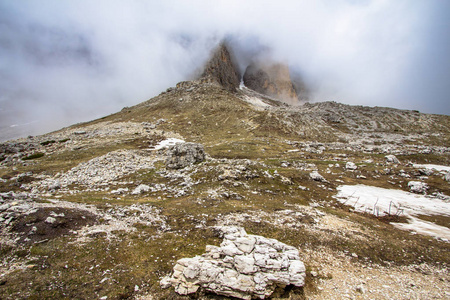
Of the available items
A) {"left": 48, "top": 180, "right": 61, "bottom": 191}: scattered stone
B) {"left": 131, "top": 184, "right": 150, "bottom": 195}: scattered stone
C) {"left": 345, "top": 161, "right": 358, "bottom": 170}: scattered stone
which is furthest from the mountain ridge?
{"left": 131, "top": 184, "right": 150, "bottom": 195}: scattered stone

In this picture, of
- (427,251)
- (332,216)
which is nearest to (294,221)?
(332,216)

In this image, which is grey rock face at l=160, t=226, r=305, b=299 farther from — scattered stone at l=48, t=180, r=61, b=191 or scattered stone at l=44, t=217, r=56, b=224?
scattered stone at l=48, t=180, r=61, b=191

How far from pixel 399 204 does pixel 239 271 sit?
75.8 ft

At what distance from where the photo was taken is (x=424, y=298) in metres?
9.13

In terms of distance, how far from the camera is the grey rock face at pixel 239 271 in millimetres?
8336

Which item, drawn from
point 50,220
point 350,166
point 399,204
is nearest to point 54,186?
point 50,220

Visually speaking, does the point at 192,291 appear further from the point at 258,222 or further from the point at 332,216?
the point at 332,216

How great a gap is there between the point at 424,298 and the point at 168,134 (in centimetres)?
6428

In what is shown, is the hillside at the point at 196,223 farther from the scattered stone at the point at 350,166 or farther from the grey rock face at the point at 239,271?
the grey rock face at the point at 239,271

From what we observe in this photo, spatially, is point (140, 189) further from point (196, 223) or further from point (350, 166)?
point (350, 166)

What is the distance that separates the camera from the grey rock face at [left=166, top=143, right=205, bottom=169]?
98.9 ft

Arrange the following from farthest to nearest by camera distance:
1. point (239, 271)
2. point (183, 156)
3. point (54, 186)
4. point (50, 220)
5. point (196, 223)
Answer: point (183, 156) → point (54, 186) → point (196, 223) → point (50, 220) → point (239, 271)

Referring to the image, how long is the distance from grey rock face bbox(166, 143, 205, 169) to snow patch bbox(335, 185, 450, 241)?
21.0m

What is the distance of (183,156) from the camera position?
102 feet
